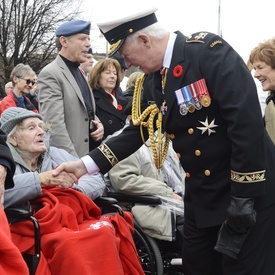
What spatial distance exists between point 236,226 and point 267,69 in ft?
4.73

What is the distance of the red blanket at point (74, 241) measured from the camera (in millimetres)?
2768

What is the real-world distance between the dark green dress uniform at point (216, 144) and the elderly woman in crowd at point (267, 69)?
36.7 inches

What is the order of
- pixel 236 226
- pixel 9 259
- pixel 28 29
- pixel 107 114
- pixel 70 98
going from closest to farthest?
pixel 9 259 → pixel 236 226 → pixel 70 98 → pixel 107 114 → pixel 28 29

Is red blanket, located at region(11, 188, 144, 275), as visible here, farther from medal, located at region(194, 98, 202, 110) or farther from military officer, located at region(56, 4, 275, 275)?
medal, located at region(194, 98, 202, 110)

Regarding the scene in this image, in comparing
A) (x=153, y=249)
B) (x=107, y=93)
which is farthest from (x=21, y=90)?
(x=153, y=249)

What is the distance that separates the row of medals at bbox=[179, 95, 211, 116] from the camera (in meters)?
2.36

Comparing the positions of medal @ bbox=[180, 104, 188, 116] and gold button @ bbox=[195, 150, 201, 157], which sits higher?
medal @ bbox=[180, 104, 188, 116]

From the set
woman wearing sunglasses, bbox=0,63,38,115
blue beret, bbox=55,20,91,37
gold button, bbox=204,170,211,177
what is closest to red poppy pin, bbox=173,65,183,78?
gold button, bbox=204,170,211,177

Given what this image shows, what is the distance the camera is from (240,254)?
8.05 ft

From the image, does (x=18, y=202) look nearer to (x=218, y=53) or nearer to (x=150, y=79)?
(x=150, y=79)

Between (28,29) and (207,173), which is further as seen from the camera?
(28,29)

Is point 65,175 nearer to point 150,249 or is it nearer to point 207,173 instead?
point 207,173

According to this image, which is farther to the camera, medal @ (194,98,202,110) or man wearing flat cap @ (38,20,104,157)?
man wearing flat cap @ (38,20,104,157)

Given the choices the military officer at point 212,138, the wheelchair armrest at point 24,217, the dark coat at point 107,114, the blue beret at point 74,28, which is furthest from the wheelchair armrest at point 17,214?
the dark coat at point 107,114
